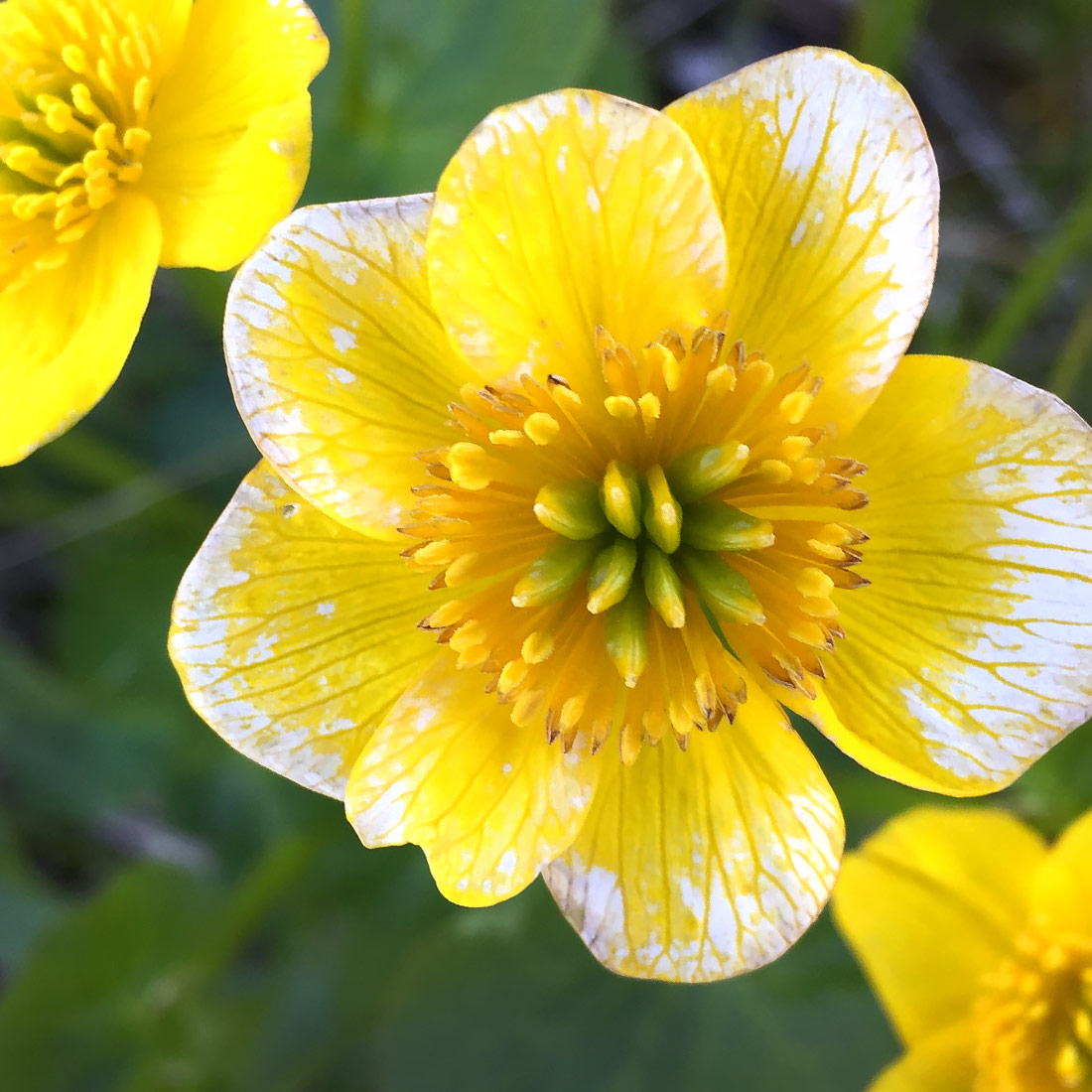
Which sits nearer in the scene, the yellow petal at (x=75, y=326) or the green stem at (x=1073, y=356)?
the yellow petal at (x=75, y=326)

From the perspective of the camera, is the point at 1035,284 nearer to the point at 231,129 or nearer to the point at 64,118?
the point at 231,129

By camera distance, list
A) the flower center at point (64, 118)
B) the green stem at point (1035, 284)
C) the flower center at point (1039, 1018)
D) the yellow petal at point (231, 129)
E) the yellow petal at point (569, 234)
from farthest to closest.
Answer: the green stem at point (1035, 284) < the flower center at point (1039, 1018) < the flower center at point (64, 118) < the yellow petal at point (231, 129) < the yellow petal at point (569, 234)

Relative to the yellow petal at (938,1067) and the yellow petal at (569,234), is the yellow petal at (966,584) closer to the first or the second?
the yellow petal at (569,234)

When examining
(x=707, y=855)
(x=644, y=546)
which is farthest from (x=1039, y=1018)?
(x=644, y=546)

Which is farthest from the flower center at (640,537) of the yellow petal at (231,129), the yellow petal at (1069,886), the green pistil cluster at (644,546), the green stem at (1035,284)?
the green stem at (1035,284)

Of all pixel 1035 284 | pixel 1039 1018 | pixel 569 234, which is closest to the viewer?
pixel 569 234

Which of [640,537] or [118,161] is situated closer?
[640,537]

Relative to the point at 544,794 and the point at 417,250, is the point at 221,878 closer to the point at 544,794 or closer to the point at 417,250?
the point at 544,794

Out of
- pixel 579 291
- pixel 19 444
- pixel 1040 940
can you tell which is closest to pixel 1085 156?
pixel 1040 940
